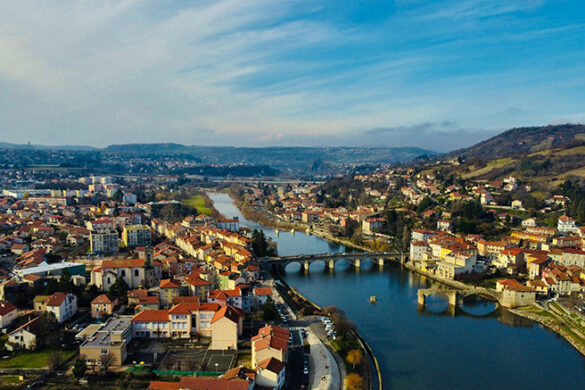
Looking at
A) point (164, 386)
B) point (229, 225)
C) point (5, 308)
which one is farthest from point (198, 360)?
point (229, 225)

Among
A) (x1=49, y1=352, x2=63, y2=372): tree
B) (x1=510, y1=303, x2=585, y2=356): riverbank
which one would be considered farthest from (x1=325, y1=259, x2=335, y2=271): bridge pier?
(x1=49, y1=352, x2=63, y2=372): tree

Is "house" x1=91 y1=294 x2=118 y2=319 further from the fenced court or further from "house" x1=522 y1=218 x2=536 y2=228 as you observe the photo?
"house" x1=522 y1=218 x2=536 y2=228

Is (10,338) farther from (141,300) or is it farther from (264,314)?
(264,314)

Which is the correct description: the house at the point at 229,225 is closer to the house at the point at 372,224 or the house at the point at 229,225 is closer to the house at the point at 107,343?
the house at the point at 372,224

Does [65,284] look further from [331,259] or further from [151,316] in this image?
[331,259]

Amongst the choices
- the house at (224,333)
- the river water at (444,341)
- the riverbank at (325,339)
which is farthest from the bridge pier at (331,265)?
the house at (224,333)

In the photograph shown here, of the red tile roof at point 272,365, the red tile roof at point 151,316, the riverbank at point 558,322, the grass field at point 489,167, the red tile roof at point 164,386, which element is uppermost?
the grass field at point 489,167
